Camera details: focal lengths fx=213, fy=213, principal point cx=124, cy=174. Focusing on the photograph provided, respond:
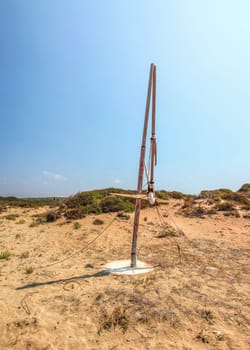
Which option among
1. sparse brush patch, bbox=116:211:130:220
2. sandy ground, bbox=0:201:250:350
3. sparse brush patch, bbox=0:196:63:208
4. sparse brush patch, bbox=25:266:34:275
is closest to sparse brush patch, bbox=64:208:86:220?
sparse brush patch, bbox=116:211:130:220

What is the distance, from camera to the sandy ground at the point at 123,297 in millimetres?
3119

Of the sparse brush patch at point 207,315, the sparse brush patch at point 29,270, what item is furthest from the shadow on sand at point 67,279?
the sparse brush patch at point 207,315

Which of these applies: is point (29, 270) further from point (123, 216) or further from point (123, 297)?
point (123, 216)

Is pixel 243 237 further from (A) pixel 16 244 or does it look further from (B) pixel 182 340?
(A) pixel 16 244

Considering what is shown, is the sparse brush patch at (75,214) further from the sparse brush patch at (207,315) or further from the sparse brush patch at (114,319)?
the sparse brush patch at (207,315)

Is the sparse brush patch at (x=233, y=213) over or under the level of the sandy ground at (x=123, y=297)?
over

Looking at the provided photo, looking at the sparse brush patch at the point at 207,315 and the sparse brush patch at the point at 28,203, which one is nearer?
the sparse brush patch at the point at 207,315

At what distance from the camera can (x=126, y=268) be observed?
19.3 ft

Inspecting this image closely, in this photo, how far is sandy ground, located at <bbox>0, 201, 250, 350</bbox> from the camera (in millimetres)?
3119

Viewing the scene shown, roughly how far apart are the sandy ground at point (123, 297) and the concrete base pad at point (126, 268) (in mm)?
253

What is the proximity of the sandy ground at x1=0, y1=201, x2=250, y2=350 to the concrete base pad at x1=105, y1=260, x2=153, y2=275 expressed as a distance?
0.83 feet

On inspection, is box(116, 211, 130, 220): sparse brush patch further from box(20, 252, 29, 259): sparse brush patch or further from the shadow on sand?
the shadow on sand

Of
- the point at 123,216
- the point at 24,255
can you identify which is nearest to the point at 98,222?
the point at 123,216

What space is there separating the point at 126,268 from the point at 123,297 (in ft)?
5.34
